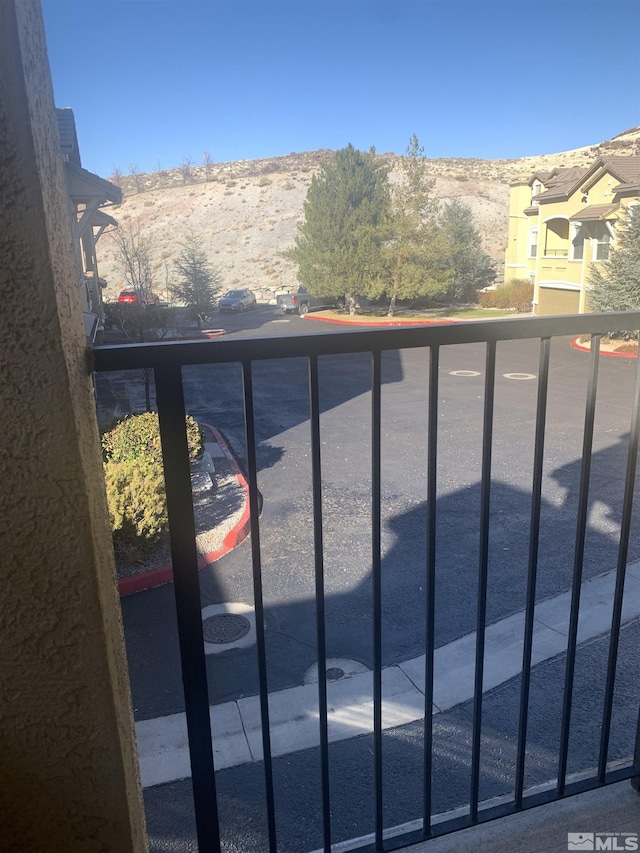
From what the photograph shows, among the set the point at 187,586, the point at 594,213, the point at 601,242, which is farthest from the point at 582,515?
the point at 601,242

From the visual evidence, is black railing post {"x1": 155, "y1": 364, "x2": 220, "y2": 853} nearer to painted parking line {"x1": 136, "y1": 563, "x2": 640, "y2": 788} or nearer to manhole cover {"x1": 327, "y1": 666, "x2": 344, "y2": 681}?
painted parking line {"x1": 136, "y1": 563, "x2": 640, "y2": 788}

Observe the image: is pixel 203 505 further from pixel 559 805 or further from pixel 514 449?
pixel 559 805

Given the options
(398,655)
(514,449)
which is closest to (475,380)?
(514,449)

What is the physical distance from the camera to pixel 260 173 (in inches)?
3051

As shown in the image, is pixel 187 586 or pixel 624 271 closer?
pixel 187 586

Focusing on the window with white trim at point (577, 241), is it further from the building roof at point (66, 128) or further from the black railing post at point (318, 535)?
the black railing post at point (318, 535)

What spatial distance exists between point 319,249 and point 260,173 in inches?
1925

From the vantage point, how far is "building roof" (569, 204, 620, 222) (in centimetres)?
2158

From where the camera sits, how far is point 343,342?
4.97 feet

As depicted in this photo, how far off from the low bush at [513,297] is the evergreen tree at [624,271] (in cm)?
975

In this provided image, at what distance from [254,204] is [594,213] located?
5011 centimetres

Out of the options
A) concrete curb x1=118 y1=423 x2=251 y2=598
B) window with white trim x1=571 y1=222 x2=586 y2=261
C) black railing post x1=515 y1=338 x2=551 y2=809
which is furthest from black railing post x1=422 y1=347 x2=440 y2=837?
window with white trim x1=571 y1=222 x2=586 y2=261

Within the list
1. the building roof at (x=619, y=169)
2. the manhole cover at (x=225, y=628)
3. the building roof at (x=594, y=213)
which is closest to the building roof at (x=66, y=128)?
the manhole cover at (x=225, y=628)

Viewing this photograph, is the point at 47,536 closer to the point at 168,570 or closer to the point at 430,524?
the point at 430,524
